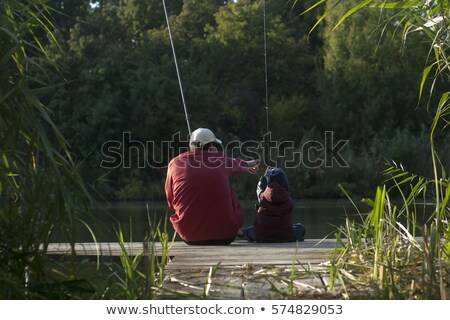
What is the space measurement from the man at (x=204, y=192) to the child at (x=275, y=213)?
0.23 meters

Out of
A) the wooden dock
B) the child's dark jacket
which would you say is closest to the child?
the child's dark jacket

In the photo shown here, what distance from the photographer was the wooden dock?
3482 mm

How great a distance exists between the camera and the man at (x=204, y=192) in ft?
19.1

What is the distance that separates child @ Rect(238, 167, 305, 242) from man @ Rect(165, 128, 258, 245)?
9.0 inches

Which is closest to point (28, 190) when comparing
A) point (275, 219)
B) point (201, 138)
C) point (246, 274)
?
point (246, 274)

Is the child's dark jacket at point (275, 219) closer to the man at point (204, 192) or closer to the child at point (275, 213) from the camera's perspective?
the child at point (275, 213)

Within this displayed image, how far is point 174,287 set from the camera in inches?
145

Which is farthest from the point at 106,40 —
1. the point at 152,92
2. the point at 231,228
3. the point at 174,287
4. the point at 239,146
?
the point at 174,287

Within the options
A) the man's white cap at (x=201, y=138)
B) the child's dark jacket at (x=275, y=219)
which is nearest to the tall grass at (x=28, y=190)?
the man's white cap at (x=201, y=138)

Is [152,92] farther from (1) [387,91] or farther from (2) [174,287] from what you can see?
(2) [174,287]

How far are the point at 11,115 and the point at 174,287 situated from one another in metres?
0.87

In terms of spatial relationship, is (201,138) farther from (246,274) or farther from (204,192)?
(246,274)

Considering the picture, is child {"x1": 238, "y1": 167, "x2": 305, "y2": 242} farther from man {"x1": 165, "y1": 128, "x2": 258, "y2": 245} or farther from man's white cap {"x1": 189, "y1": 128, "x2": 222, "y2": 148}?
man's white cap {"x1": 189, "y1": 128, "x2": 222, "y2": 148}

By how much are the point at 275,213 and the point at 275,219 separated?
0.04 metres
